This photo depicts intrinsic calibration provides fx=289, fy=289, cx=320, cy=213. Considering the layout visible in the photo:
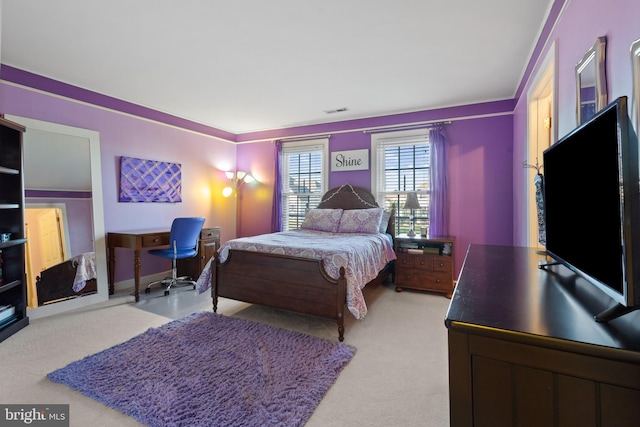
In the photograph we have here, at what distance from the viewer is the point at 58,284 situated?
304 cm

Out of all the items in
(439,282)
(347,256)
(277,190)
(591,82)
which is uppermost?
(591,82)

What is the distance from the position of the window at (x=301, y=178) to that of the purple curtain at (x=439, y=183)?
166 centimetres

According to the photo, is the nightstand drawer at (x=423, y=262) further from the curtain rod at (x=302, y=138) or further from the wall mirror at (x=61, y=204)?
the wall mirror at (x=61, y=204)

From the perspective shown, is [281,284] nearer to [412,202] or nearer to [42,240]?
[412,202]

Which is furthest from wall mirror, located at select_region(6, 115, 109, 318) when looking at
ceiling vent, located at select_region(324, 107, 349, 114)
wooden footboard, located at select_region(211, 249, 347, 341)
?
ceiling vent, located at select_region(324, 107, 349, 114)

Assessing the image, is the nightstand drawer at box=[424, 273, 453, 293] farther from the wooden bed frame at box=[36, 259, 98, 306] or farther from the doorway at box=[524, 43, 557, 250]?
the wooden bed frame at box=[36, 259, 98, 306]

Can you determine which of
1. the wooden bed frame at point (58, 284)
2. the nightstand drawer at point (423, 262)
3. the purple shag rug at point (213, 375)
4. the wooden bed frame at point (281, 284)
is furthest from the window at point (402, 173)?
the wooden bed frame at point (58, 284)

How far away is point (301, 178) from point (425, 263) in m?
2.47

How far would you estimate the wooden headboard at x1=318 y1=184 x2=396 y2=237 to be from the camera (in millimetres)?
4301

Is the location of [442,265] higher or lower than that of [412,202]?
lower

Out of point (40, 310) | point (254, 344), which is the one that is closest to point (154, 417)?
point (254, 344)

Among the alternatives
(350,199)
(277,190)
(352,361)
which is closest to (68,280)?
(277,190)

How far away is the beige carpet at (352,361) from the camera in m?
1.58

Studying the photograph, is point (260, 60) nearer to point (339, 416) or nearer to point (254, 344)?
point (254, 344)
